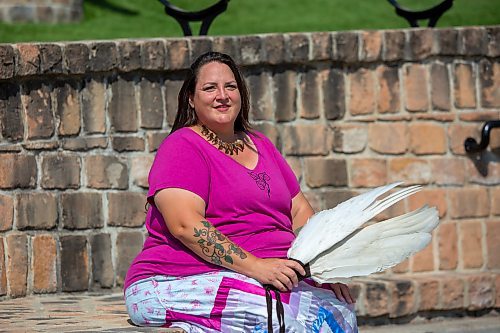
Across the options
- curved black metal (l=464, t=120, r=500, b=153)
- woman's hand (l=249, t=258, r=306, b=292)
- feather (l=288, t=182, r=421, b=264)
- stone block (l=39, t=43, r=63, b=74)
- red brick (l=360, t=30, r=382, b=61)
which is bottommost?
woman's hand (l=249, t=258, r=306, b=292)

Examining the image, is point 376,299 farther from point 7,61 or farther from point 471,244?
point 7,61

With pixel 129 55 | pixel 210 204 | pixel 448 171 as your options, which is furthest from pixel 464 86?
pixel 210 204

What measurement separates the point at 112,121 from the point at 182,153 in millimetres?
1925

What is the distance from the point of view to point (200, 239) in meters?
4.26

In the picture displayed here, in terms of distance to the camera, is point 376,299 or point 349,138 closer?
point 376,299

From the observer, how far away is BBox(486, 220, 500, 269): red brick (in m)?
6.89

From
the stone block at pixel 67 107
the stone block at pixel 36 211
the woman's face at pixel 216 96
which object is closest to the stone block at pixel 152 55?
the stone block at pixel 67 107

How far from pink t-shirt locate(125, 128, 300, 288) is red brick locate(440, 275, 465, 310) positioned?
226 cm

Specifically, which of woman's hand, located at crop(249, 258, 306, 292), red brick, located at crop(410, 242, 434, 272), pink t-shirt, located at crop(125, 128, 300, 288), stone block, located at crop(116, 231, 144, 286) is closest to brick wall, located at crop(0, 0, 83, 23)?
stone block, located at crop(116, 231, 144, 286)

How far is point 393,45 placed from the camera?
22.1 feet

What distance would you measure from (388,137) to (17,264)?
2262mm

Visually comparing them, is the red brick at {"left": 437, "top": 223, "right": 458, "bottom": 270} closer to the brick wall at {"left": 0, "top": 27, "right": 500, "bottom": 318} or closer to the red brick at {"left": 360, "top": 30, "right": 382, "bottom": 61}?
the brick wall at {"left": 0, "top": 27, "right": 500, "bottom": 318}

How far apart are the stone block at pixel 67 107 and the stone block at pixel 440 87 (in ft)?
6.93

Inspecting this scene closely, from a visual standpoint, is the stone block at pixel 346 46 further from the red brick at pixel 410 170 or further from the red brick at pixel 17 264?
the red brick at pixel 17 264
